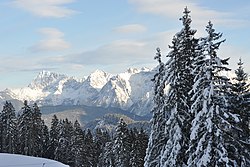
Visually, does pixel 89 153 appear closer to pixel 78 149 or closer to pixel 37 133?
pixel 78 149

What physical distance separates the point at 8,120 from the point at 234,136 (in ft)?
185

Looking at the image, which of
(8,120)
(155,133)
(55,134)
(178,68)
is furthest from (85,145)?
(178,68)

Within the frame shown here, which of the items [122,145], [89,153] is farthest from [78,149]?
[122,145]

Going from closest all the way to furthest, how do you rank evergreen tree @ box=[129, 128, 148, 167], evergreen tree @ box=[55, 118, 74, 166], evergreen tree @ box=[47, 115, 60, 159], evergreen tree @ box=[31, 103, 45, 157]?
1. evergreen tree @ box=[129, 128, 148, 167]
2. evergreen tree @ box=[31, 103, 45, 157]
3. evergreen tree @ box=[55, 118, 74, 166]
4. evergreen tree @ box=[47, 115, 60, 159]

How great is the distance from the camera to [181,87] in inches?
1046

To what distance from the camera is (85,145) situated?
226 ft

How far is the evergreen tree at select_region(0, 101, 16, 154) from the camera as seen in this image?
237ft

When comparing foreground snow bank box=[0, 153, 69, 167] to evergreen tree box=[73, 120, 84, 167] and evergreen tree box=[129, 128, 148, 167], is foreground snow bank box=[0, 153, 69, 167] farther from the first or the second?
evergreen tree box=[73, 120, 84, 167]

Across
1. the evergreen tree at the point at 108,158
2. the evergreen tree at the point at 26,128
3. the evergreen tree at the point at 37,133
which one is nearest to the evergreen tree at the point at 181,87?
the evergreen tree at the point at 108,158

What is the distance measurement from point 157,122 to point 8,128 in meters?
48.2

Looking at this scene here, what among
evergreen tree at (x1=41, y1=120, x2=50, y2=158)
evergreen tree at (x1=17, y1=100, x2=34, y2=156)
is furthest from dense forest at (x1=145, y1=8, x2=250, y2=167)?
evergreen tree at (x1=41, y1=120, x2=50, y2=158)

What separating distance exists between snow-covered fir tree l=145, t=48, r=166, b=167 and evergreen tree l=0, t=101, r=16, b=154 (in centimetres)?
4679

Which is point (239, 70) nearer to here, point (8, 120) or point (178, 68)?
point (178, 68)

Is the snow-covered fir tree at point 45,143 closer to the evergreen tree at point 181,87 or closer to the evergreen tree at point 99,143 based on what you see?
the evergreen tree at point 99,143
